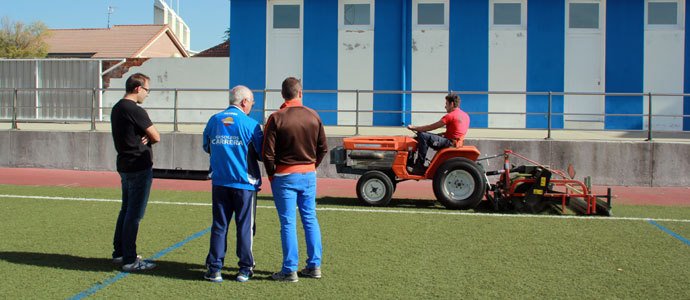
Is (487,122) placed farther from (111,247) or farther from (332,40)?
(111,247)

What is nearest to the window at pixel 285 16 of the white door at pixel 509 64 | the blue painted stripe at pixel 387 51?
the blue painted stripe at pixel 387 51

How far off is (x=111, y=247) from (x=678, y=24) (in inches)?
650

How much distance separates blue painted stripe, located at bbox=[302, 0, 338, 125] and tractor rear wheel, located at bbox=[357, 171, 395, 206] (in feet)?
29.3

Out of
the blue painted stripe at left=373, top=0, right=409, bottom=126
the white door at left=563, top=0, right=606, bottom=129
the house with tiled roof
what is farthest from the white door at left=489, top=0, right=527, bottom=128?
the house with tiled roof

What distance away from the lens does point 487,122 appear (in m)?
16.8

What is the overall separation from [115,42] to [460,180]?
1272 inches

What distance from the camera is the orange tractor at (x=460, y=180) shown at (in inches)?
317

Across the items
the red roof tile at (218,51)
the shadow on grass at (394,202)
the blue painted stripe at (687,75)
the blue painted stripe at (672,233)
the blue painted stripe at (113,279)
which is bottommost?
the blue painted stripe at (113,279)

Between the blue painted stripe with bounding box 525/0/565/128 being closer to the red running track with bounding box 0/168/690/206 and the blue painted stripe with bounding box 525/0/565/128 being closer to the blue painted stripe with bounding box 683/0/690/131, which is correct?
the blue painted stripe with bounding box 683/0/690/131

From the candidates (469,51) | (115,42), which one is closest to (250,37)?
(469,51)

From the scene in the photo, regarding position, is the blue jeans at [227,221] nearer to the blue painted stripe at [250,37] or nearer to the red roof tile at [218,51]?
the blue painted stripe at [250,37]

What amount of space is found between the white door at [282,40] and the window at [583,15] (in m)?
7.80

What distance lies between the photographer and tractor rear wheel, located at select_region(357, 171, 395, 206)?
8672 mm

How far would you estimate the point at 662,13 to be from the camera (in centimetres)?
1669
